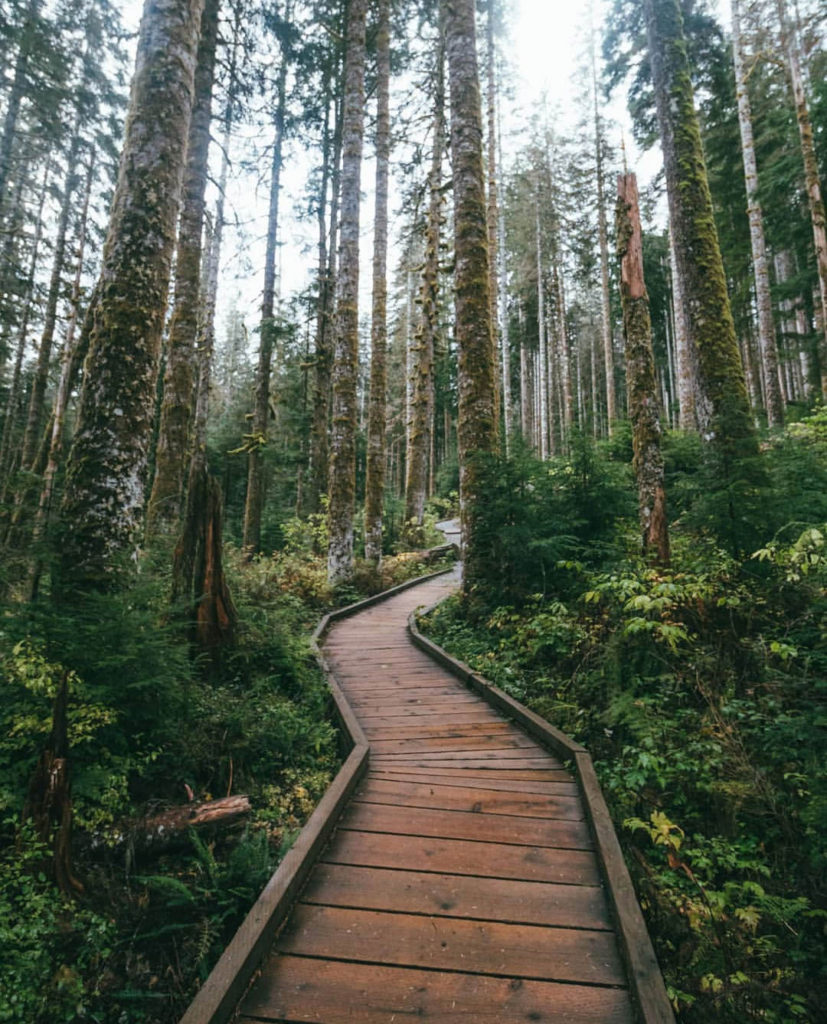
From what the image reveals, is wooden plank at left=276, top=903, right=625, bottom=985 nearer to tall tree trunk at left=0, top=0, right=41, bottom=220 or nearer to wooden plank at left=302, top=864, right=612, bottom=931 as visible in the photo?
wooden plank at left=302, top=864, right=612, bottom=931

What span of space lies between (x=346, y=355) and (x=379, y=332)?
2.92m

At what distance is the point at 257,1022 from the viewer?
1940mm

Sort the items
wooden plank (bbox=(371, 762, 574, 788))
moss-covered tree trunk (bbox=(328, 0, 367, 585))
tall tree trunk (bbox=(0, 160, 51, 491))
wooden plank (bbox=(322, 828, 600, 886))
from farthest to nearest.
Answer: tall tree trunk (bbox=(0, 160, 51, 491)) < moss-covered tree trunk (bbox=(328, 0, 367, 585)) < wooden plank (bbox=(371, 762, 574, 788)) < wooden plank (bbox=(322, 828, 600, 886))

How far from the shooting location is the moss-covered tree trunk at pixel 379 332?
13305mm

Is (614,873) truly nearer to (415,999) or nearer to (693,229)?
(415,999)

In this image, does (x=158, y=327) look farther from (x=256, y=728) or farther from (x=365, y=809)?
(x=365, y=809)

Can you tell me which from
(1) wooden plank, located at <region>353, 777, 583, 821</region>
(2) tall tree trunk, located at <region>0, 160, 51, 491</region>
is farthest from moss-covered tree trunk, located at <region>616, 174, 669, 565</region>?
(2) tall tree trunk, located at <region>0, 160, 51, 491</region>

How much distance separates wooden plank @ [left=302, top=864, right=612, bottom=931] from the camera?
98.3 inches

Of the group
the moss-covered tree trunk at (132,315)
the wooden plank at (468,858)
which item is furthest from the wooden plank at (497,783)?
the moss-covered tree trunk at (132,315)

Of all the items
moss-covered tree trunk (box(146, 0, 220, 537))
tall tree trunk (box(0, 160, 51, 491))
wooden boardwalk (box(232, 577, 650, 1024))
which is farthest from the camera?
tall tree trunk (box(0, 160, 51, 491))

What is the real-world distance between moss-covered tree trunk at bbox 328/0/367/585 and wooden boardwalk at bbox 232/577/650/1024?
23.9ft

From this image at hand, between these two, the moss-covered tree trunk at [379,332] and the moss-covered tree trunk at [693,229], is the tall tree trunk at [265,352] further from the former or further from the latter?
the moss-covered tree trunk at [693,229]

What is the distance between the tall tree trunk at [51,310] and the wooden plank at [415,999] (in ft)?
59.0

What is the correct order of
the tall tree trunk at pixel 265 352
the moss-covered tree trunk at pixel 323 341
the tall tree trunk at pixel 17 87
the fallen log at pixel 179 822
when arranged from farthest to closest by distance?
the moss-covered tree trunk at pixel 323 341 < the tall tree trunk at pixel 265 352 < the tall tree trunk at pixel 17 87 < the fallen log at pixel 179 822
